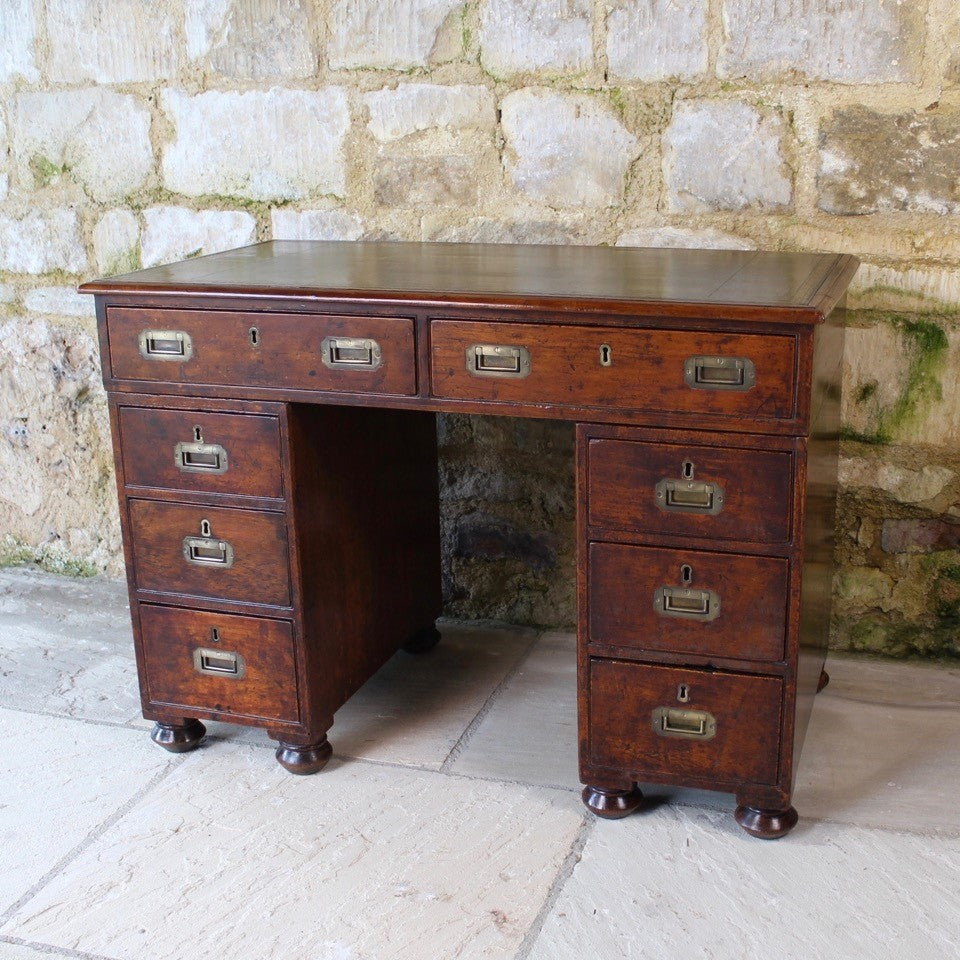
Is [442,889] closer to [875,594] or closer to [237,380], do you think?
[237,380]

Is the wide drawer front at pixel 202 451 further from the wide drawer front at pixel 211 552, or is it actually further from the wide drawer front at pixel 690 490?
the wide drawer front at pixel 690 490

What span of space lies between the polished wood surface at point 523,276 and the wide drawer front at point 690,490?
224mm

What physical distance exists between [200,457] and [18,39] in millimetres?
1355

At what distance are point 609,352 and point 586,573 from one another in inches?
14.6

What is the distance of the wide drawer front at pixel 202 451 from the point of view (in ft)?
6.76

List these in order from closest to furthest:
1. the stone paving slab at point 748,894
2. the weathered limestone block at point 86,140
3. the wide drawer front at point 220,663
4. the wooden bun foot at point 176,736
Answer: the stone paving slab at point 748,894 < the wide drawer front at point 220,663 < the wooden bun foot at point 176,736 < the weathered limestone block at point 86,140

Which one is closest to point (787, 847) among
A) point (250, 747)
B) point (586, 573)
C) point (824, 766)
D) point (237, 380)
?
point (824, 766)

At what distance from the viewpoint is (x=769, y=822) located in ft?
6.43

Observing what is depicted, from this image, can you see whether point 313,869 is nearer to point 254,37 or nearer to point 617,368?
point 617,368

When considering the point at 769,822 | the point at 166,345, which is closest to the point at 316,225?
the point at 166,345

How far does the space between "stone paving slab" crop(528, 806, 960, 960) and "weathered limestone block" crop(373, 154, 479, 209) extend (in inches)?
53.1

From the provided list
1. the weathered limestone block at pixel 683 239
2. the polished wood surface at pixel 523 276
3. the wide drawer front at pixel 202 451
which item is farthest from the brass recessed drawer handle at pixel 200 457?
the weathered limestone block at pixel 683 239

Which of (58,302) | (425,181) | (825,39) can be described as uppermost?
(825,39)

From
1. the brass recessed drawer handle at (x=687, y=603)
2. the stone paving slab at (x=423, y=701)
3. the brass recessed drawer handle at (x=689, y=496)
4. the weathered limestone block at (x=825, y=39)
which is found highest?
the weathered limestone block at (x=825, y=39)
